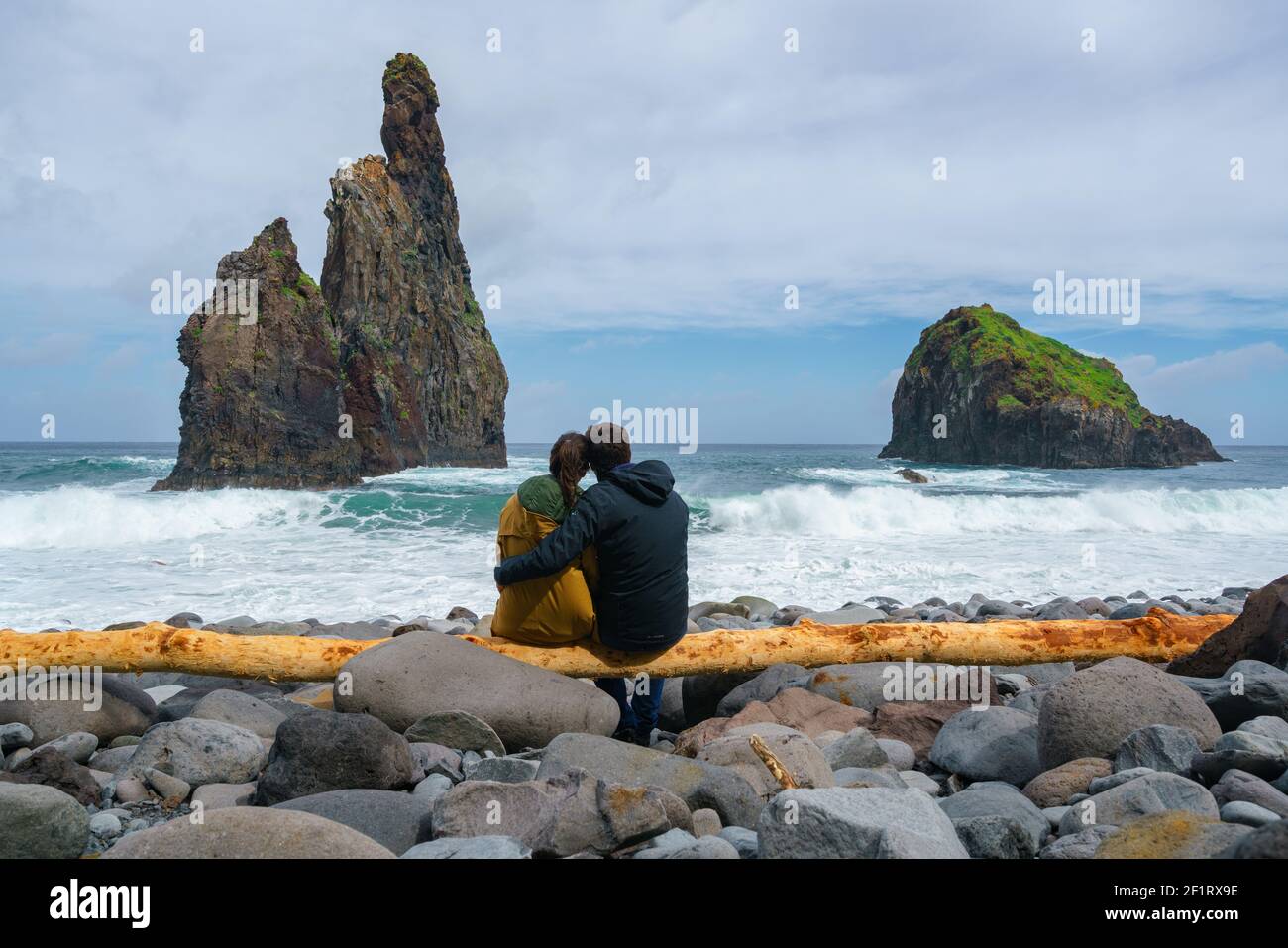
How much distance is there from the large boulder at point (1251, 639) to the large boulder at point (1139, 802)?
2.44 m

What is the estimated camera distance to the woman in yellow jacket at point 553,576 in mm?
4684

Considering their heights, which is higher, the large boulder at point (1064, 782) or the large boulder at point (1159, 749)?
the large boulder at point (1159, 749)

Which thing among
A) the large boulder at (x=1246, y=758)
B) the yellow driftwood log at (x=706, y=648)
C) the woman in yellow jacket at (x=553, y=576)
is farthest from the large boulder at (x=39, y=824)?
the large boulder at (x=1246, y=758)

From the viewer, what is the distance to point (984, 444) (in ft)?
232

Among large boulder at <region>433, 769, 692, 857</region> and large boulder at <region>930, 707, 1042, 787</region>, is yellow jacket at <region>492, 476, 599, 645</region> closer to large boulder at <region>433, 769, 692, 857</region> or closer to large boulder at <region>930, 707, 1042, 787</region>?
large boulder at <region>433, 769, 692, 857</region>

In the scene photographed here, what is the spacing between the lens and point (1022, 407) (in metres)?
67.9

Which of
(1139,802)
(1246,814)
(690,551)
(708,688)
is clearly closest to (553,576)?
(708,688)

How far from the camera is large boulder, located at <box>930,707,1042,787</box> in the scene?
13.0ft

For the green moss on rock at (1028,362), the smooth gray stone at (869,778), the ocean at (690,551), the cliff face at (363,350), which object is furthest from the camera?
the green moss on rock at (1028,362)

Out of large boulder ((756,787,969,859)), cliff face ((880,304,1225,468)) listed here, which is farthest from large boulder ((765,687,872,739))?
cliff face ((880,304,1225,468))

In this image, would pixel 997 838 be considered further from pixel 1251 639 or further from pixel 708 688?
pixel 1251 639

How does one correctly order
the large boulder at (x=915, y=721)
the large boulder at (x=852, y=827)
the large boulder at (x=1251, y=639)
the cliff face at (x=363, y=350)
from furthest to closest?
the cliff face at (x=363, y=350), the large boulder at (x=1251, y=639), the large boulder at (x=915, y=721), the large boulder at (x=852, y=827)

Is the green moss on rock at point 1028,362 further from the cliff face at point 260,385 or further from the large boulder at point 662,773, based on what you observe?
the large boulder at point 662,773

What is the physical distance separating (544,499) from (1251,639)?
422cm
